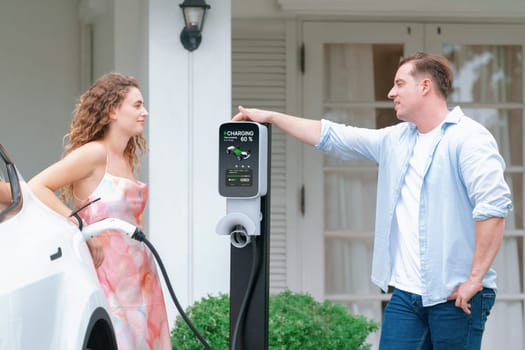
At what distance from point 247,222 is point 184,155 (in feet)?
6.11

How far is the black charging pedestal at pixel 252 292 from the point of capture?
4082mm

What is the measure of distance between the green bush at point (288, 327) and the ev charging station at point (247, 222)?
1.15m

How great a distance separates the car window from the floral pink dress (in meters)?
1.10

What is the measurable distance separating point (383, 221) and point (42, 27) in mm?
4538

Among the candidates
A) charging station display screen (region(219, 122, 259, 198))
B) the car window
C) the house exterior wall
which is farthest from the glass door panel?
the car window

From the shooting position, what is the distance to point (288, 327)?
207 inches

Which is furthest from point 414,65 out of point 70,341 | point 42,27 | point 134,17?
point 42,27

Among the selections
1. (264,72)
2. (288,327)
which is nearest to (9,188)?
(288,327)

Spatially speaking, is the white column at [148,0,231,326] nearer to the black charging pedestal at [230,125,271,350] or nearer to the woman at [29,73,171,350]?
the woman at [29,73,171,350]

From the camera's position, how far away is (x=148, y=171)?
5.80 metres

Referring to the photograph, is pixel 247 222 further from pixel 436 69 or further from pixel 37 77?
pixel 37 77

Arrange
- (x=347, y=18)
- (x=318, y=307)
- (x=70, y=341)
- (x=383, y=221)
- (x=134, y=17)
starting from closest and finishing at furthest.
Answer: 1. (x=70, y=341)
2. (x=383, y=221)
3. (x=318, y=307)
4. (x=134, y=17)
5. (x=347, y=18)

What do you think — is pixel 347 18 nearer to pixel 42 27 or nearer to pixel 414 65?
pixel 42 27

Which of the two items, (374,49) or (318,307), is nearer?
(318,307)
